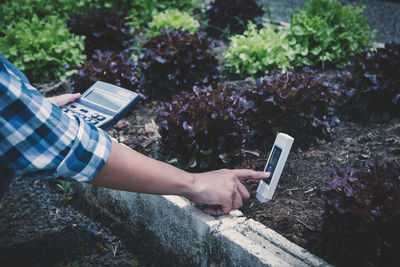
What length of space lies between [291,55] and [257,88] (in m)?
1.26

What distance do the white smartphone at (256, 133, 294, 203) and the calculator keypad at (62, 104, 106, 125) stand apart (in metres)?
1.19

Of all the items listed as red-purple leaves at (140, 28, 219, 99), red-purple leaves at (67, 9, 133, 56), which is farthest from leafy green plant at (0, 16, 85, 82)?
red-purple leaves at (140, 28, 219, 99)

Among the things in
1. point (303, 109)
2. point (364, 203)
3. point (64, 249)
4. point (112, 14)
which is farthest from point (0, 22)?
point (364, 203)

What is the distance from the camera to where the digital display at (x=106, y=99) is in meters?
2.86

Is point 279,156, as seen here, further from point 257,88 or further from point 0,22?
point 0,22

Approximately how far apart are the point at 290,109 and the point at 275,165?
0.77 m

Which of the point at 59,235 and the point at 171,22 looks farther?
the point at 171,22

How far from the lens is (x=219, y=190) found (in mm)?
1917

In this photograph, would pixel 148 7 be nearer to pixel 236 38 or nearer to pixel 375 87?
pixel 236 38

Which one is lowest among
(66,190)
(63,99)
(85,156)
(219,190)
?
(66,190)

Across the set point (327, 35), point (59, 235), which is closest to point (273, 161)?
point (59, 235)

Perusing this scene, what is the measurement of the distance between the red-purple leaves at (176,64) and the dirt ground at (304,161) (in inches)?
16.1

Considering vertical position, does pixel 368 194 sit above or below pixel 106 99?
above

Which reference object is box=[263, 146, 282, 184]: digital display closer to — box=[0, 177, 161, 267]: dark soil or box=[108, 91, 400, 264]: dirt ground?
box=[108, 91, 400, 264]: dirt ground
